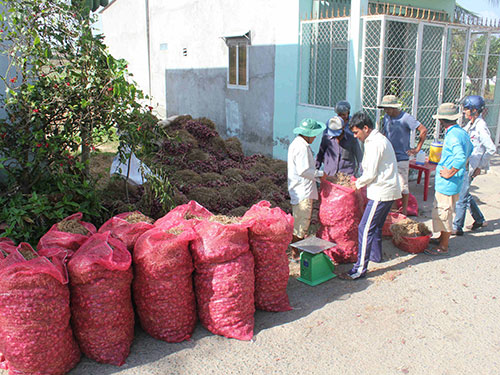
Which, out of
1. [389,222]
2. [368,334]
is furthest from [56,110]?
[389,222]

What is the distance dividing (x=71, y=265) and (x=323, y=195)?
9.04ft

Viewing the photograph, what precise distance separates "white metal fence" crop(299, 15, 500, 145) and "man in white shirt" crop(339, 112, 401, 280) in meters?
3.24

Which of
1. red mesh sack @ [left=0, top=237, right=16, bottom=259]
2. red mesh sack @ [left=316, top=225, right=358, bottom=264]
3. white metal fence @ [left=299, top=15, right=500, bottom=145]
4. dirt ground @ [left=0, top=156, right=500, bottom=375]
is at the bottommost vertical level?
dirt ground @ [left=0, top=156, right=500, bottom=375]

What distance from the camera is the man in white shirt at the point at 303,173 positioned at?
4.71 meters

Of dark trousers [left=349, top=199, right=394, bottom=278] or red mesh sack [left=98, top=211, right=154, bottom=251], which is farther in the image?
dark trousers [left=349, top=199, right=394, bottom=278]

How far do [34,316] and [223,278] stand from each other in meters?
1.35

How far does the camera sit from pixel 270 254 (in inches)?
148

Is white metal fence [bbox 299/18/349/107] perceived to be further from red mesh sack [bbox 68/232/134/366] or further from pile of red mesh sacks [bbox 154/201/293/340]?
red mesh sack [bbox 68/232/134/366]

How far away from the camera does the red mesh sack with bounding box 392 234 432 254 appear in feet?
16.8

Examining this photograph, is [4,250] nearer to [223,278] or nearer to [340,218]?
[223,278]

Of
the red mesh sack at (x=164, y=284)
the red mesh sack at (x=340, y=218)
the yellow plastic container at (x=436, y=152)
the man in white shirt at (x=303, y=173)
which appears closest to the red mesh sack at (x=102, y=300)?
the red mesh sack at (x=164, y=284)

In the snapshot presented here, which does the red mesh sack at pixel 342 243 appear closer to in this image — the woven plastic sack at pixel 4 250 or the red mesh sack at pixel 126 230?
the red mesh sack at pixel 126 230

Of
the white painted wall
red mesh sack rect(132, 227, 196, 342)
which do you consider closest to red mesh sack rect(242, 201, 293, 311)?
red mesh sack rect(132, 227, 196, 342)

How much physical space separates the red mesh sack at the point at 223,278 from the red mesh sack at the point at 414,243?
8.12ft
